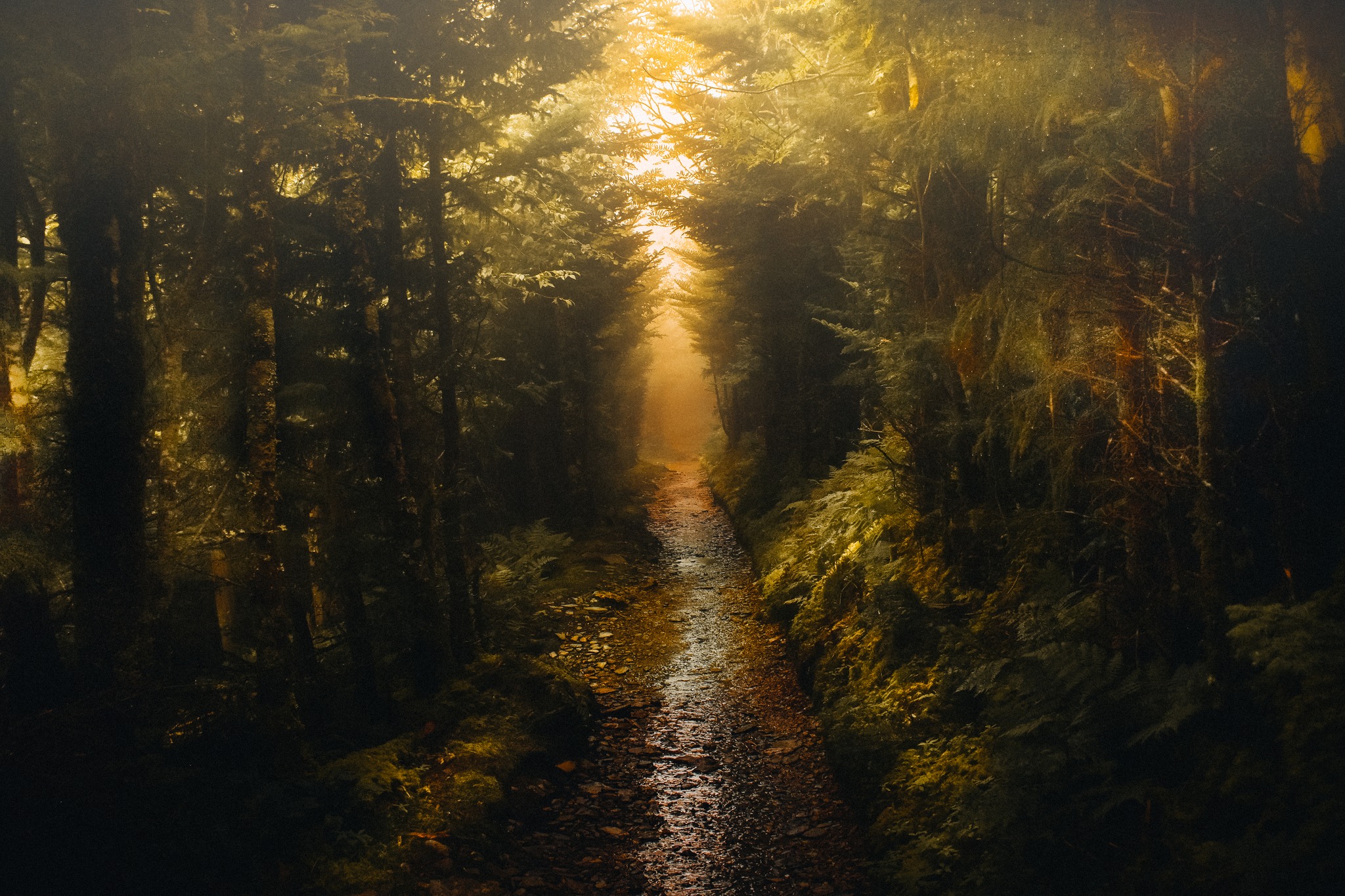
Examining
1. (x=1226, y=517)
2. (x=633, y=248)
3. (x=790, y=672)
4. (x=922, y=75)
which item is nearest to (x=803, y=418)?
(x=633, y=248)

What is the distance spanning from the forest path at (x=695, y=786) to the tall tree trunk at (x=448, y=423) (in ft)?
6.67

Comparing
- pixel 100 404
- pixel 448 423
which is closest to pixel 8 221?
pixel 100 404

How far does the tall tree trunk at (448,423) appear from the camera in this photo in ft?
29.7

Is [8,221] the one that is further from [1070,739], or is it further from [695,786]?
[1070,739]

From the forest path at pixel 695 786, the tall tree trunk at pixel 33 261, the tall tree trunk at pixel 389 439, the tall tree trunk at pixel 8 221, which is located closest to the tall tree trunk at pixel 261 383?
the tall tree trunk at pixel 389 439

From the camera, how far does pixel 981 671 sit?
613cm

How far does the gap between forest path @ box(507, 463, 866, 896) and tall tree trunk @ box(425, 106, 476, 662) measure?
203 centimetres

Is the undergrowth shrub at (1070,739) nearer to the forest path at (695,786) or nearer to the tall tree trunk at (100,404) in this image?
the forest path at (695,786)

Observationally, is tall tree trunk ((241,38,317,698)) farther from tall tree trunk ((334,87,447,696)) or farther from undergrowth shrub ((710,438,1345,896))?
undergrowth shrub ((710,438,1345,896))

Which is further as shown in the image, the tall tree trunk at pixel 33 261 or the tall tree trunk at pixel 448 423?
the tall tree trunk at pixel 448 423

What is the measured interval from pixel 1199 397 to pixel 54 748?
26.9 ft

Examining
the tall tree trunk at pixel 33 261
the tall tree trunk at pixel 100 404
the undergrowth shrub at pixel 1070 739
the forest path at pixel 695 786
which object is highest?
the tall tree trunk at pixel 33 261

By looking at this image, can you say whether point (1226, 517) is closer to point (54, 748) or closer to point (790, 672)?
point (790, 672)

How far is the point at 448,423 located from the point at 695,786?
561 cm
